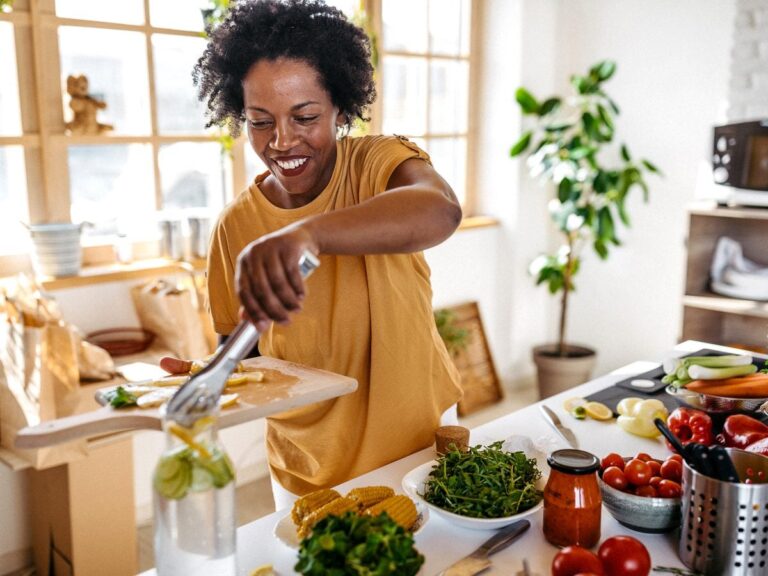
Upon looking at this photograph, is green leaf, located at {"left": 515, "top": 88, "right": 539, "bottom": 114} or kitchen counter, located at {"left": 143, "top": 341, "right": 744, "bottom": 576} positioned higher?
green leaf, located at {"left": 515, "top": 88, "right": 539, "bottom": 114}

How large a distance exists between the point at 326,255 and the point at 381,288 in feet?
0.40

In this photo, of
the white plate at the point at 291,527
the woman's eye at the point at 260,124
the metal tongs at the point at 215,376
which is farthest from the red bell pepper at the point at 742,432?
the woman's eye at the point at 260,124

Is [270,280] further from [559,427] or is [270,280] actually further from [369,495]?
[559,427]

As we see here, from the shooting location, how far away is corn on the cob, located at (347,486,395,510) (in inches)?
47.9

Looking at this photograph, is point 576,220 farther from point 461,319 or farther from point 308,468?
point 308,468

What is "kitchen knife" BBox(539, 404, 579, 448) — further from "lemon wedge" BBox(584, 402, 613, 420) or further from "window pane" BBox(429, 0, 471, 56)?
"window pane" BBox(429, 0, 471, 56)

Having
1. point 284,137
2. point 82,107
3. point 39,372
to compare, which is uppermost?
point 82,107

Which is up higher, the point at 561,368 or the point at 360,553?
the point at 360,553

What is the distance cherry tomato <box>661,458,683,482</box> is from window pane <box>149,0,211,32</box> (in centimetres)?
242

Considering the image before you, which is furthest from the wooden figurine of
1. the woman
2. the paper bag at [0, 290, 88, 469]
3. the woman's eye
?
the woman's eye

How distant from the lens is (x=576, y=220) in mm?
3938

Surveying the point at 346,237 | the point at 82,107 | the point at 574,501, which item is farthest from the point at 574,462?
the point at 82,107

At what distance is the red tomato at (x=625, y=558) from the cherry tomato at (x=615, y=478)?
0.17 metres

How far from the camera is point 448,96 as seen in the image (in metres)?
4.27
